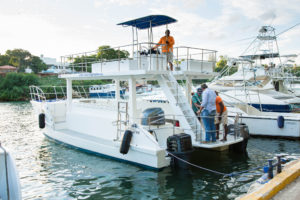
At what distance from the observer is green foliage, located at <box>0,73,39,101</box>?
40219mm

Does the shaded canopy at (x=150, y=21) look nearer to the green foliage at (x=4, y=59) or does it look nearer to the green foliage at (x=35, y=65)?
the green foliage at (x=35, y=65)

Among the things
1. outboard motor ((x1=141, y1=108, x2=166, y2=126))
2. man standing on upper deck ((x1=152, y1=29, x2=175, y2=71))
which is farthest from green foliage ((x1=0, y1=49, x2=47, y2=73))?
outboard motor ((x1=141, y1=108, x2=166, y2=126))

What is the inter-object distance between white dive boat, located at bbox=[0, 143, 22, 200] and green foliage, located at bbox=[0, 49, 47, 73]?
76005 mm

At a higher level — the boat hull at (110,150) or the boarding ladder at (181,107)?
the boarding ladder at (181,107)

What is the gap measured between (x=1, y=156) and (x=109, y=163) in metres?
4.80

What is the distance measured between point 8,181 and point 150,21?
673 centimetres

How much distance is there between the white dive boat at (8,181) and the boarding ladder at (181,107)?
5150mm

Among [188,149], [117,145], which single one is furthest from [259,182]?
[117,145]

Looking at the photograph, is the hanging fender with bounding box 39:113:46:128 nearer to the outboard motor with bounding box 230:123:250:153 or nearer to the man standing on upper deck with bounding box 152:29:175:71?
the man standing on upper deck with bounding box 152:29:175:71

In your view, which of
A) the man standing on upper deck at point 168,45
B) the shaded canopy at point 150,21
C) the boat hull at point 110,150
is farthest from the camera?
the man standing on upper deck at point 168,45

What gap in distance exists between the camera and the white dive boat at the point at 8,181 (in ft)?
13.5

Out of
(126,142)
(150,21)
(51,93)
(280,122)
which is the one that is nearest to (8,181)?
(126,142)

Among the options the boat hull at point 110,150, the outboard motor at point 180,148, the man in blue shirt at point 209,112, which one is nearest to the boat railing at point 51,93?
the boat hull at point 110,150

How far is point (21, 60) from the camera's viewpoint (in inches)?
2923
